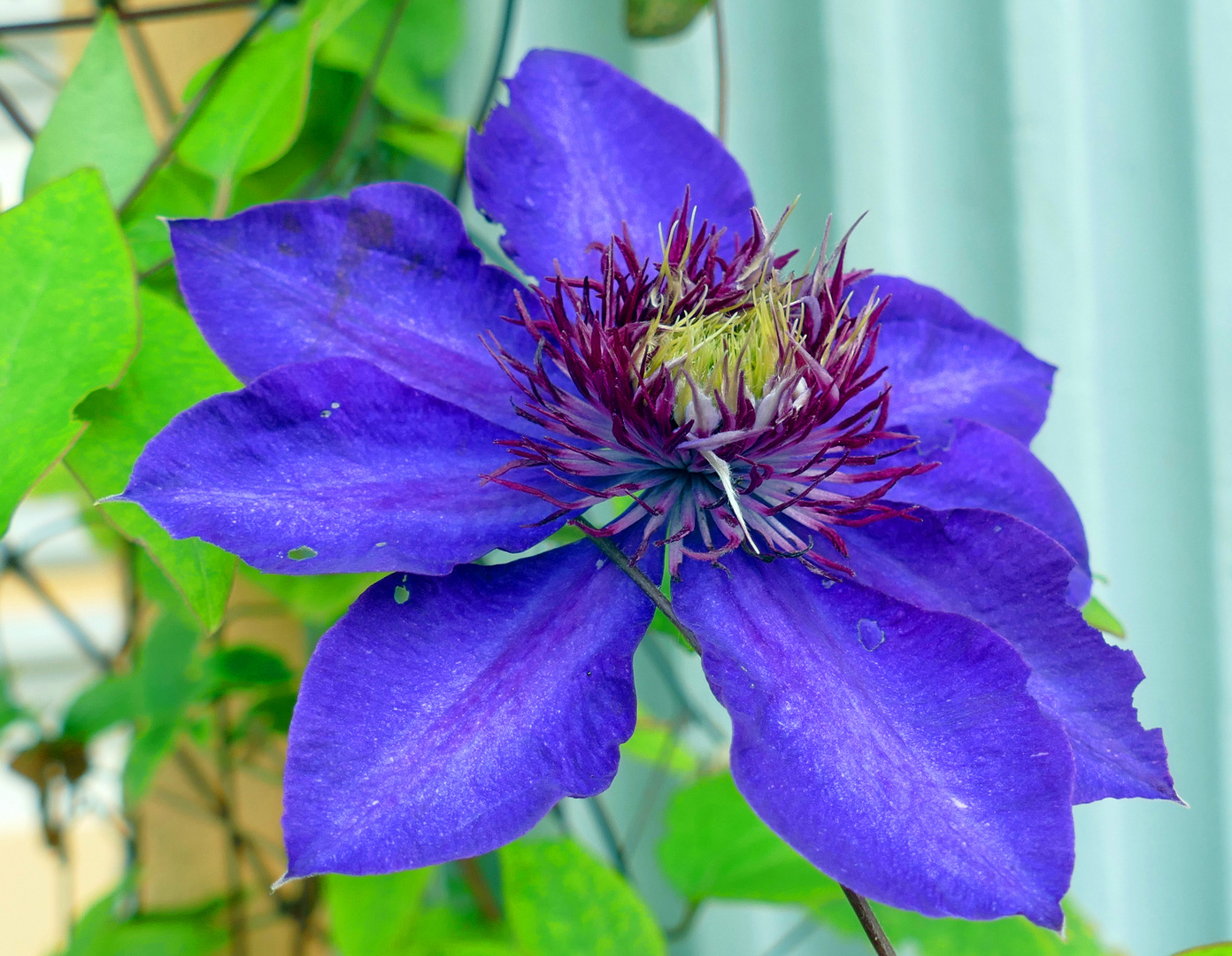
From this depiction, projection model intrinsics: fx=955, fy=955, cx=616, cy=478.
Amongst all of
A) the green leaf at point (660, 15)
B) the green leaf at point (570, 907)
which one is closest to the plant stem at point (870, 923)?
the green leaf at point (570, 907)

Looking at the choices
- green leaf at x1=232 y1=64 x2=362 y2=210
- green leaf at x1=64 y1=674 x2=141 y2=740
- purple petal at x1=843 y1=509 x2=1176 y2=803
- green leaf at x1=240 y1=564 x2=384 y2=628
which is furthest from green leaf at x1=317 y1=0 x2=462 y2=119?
purple petal at x1=843 y1=509 x2=1176 y2=803

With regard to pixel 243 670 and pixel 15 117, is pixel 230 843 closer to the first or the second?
pixel 243 670

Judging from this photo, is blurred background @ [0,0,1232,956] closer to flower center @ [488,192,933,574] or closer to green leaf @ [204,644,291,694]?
green leaf @ [204,644,291,694]

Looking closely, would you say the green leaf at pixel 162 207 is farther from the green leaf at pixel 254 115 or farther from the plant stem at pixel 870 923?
the plant stem at pixel 870 923

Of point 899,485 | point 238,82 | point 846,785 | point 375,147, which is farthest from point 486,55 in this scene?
point 846,785

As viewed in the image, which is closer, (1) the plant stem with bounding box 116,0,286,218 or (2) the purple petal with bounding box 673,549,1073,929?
(2) the purple petal with bounding box 673,549,1073,929
